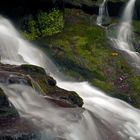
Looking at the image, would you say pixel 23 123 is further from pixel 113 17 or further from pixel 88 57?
pixel 113 17

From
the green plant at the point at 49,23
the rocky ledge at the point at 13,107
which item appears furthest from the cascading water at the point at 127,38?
the rocky ledge at the point at 13,107

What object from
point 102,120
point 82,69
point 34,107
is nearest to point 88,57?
point 82,69

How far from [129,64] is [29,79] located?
1179 centimetres

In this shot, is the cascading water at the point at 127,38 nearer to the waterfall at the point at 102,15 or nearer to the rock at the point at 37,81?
the waterfall at the point at 102,15

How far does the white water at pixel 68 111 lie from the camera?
18030 millimetres

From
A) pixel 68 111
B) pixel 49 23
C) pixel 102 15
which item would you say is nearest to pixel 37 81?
pixel 68 111

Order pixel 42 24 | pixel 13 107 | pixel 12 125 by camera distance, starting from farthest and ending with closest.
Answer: pixel 42 24
pixel 13 107
pixel 12 125

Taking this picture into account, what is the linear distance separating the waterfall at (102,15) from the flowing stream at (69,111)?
9.75 meters

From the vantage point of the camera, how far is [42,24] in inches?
1368

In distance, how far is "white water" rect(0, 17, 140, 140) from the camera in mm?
18030

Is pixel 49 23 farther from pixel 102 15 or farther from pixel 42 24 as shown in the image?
pixel 102 15

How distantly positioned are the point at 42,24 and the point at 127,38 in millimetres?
6357

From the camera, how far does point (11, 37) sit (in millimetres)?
31438

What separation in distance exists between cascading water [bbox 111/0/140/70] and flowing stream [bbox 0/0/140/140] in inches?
221
